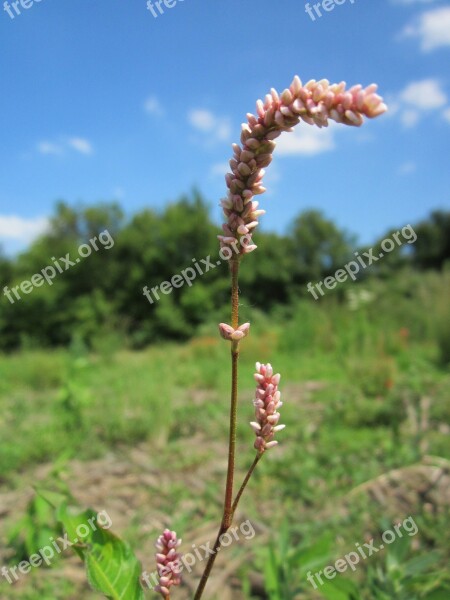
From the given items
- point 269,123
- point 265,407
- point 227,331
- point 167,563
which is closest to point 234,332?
point 227,331

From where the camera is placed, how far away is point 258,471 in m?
3.49

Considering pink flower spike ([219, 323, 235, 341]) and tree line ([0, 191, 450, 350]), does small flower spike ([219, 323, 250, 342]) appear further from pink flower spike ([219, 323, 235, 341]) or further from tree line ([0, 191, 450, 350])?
tree line ([0, 191, 450, 350])

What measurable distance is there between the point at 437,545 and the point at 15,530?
1.82 m

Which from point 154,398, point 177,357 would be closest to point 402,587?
point 154,398

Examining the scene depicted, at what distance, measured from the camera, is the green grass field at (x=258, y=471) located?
6.77 ft

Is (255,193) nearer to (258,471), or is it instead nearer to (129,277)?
(258,471)

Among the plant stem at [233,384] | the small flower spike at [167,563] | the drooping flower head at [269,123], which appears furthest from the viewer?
the small flower spike at [167,563]

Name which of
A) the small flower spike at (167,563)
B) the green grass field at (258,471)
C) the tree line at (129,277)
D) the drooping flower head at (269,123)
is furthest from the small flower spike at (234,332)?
the tree line at (129,277)

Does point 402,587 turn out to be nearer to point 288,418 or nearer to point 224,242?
point 224,242

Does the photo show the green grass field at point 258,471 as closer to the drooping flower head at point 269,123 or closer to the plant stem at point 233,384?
the plant stem at point 233,384

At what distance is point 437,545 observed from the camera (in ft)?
7.67

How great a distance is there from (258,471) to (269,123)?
310cm

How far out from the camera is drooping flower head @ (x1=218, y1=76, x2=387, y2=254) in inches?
25.1

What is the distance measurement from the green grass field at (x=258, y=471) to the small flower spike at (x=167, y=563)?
0.67m
